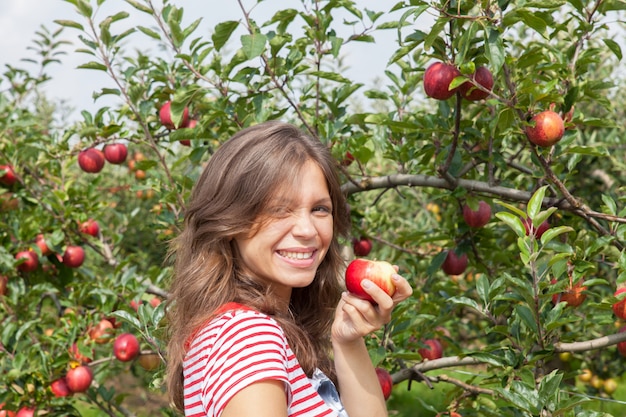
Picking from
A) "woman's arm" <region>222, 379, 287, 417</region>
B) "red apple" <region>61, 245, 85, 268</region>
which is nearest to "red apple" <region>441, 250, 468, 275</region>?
"red apple" <region>61, 245, 85, 268</region>

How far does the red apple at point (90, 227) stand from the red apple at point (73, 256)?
89 mm

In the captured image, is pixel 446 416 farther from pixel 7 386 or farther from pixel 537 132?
pixel 7 386

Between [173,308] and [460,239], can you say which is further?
[460,239]

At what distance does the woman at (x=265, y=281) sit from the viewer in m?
1.42

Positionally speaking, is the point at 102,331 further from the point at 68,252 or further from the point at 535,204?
the point at 535,204

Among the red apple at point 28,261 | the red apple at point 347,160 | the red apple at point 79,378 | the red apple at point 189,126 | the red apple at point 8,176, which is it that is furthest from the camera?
the red apple at point 8,176

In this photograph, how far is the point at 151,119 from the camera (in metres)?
3.39

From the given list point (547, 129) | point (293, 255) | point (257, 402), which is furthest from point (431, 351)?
point (257, 402)

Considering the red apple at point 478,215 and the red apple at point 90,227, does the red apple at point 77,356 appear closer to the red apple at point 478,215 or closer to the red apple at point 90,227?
the red apple at point 90,227

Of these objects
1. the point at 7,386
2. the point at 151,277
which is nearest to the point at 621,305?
the point at 151,277

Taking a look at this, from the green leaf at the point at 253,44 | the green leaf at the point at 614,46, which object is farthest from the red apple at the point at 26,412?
the green leaf at the point at 614,46

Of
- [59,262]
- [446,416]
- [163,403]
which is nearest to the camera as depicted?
[446,416]

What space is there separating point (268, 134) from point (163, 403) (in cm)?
479

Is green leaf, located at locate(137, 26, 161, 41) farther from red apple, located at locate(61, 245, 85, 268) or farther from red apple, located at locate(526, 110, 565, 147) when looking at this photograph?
red apple, located at locate(526, 110, 565, 147)
